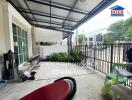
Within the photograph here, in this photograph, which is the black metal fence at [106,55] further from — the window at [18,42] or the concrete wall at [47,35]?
the concrete wall at [47,35]

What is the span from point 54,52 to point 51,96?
825cm

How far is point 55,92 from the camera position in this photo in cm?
130

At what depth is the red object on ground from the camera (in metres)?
1.13

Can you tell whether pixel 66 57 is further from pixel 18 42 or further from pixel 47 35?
pixel 18 42

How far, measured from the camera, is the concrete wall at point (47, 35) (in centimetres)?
1027

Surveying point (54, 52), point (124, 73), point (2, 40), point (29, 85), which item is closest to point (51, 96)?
point (124, 73)

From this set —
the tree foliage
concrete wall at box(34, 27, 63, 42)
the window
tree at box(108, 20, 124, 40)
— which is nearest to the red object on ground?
the window

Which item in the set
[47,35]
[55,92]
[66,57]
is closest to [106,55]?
[55,92]

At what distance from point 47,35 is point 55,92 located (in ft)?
30.6

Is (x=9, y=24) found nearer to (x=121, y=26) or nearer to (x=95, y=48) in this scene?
(x=95, y=48)

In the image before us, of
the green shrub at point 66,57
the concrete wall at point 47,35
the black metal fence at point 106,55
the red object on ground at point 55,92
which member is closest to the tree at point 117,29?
the concrete wall at point 47,35

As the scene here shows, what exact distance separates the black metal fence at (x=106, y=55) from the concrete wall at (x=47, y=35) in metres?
3.87

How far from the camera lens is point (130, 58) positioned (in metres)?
2.22

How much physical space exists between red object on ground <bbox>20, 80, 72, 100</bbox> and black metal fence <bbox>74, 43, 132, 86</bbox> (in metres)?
2.60
